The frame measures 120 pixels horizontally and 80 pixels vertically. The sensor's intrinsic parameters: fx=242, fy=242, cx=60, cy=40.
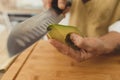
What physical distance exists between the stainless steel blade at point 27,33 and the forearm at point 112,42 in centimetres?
17

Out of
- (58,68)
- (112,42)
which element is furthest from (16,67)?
(112,42)

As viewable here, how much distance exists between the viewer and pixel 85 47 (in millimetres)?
567

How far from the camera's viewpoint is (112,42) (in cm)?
64

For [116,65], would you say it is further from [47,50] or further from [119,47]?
[47,50]

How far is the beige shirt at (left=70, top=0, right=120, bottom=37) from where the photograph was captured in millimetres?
773

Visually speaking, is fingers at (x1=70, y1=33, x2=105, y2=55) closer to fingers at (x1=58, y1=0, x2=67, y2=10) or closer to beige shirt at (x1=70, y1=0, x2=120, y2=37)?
fingers at (x1=58, y1=0, x2=67, y2=10)

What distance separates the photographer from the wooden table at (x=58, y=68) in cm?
58

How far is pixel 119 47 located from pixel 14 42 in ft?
0.98

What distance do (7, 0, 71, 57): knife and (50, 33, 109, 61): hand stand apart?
6cm

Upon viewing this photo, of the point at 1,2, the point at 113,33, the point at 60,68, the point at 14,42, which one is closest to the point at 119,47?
the point at 113,33

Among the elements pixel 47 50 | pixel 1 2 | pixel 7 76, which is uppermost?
pixel 1 2

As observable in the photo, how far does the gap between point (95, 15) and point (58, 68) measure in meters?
0.27

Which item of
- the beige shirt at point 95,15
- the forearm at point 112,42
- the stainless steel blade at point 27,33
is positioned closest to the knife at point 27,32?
the stainless steel blade at point 27,33

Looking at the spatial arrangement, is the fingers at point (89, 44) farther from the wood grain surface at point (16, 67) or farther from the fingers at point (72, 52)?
the wood grain surface at point (16, 67)
